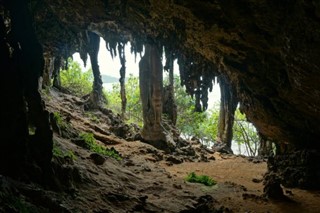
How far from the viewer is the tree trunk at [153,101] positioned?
18750 millimetres

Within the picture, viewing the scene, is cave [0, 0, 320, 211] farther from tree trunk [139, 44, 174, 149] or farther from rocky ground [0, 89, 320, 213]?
tree trunk [139, 44, 174, 149]

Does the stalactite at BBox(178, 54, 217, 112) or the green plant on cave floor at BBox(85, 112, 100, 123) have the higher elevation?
the stalactite at BBox(178, 54, 217, 112)

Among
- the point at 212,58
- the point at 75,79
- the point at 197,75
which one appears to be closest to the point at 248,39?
the point at 212,58

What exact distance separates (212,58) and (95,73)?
13284 millimetres

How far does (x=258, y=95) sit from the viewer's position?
11.0m

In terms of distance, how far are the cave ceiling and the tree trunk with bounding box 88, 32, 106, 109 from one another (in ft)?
18.7

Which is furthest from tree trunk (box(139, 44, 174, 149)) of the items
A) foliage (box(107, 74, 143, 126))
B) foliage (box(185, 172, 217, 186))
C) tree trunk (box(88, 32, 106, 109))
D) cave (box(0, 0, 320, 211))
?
foliage (box(107, 74, 143, 126))

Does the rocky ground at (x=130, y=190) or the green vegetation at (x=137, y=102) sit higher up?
the green vegetation at (x=137, y=102)

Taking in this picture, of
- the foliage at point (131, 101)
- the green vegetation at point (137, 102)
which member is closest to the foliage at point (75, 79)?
the green vegetation at point (137, 102)

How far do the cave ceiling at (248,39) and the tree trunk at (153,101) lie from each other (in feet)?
8.81

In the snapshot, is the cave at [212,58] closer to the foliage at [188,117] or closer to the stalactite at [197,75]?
the stalactite at [197,75]

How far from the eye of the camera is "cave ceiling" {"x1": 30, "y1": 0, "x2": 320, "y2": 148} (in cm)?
666

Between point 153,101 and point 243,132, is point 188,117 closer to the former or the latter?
point 243,132

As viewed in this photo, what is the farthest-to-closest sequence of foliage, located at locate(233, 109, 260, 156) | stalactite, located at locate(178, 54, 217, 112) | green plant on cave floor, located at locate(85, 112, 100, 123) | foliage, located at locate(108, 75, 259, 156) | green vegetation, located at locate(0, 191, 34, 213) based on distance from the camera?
foliage, located at locate(233, 109, 260, 156), foliage, located at locate(108, 75, 259, 156), green plant on cave floor, located at locate(85, 112, 100, 123), stalactite, located at locate(178, 54, 217, 112), green vegetation, located at locate(0, 191, 34, 213)
